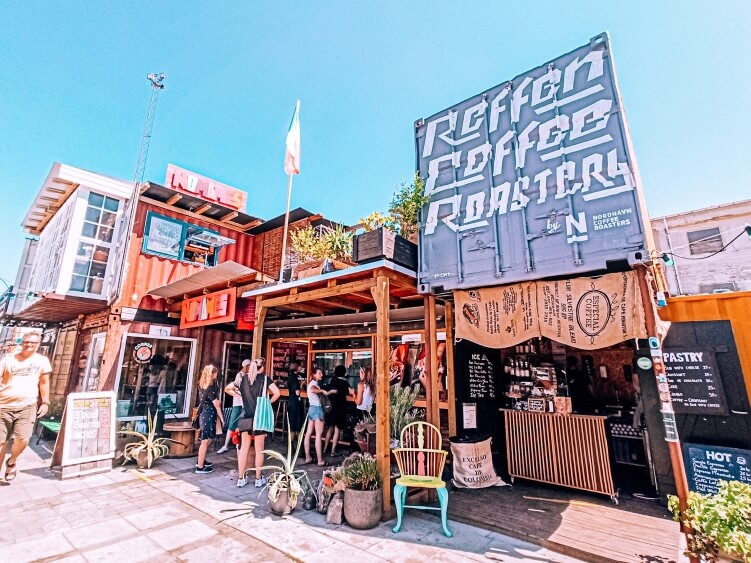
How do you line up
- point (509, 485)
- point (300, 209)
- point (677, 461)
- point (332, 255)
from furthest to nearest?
1. point (300, 209)
2. point (332, 255)
3. point (509, 485)
4. point (677, 461)

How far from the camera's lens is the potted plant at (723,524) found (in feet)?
8.34

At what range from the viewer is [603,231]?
459cm

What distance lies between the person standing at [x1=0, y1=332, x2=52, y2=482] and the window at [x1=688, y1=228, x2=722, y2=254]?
71.2 ft

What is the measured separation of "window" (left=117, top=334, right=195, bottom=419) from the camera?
931 cm

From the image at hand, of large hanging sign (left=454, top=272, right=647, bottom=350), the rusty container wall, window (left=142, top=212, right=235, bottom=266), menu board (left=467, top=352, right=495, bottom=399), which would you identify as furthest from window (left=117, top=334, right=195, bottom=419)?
large hanging sign (left=454, top=272, right=647, bottom=350)

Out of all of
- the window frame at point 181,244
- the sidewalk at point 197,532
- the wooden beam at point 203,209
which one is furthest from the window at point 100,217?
the sidewalk at point 197,532

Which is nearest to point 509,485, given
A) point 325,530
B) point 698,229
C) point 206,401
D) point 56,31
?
point 325,530

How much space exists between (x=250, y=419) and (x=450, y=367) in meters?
3.52

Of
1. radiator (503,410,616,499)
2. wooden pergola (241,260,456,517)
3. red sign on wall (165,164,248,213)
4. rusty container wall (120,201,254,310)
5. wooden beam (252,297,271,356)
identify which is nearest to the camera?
wooden pergola (241,260,456,517)

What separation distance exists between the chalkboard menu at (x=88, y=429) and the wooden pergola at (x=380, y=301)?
3041 mm

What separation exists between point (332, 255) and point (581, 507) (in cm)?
536

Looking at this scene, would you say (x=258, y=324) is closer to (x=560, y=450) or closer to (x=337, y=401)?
(x=337, y=401)

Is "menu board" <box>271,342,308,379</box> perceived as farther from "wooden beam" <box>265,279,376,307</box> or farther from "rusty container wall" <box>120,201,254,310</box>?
"wooden beam" <box>265,279,376,307</box>

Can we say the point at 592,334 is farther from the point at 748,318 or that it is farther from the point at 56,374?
the point at 56,374
